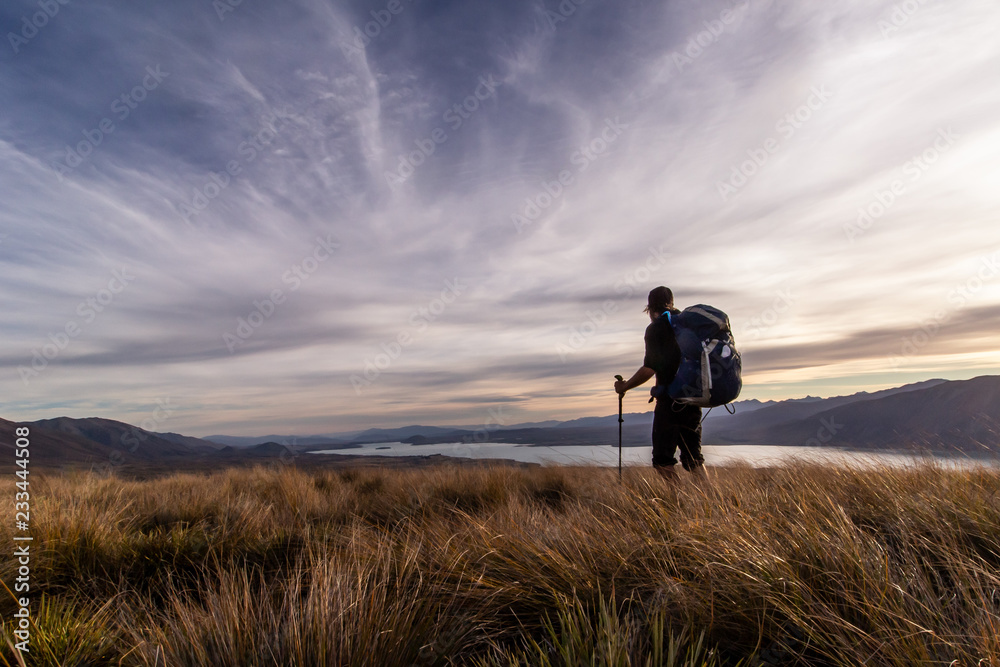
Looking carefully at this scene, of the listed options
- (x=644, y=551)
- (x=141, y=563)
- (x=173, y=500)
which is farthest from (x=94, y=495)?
(x=644, y=551)

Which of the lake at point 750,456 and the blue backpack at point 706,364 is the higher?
the blue backpack at point 706,364

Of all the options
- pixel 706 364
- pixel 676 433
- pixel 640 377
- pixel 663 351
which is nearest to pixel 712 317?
pixel 706 364

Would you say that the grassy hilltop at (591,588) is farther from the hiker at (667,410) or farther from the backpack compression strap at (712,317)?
the backpack compression strap at (712,317)

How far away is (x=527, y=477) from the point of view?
26.7ft

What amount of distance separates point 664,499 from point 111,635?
3.91 meters

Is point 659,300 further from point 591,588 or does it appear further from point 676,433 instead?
point 591,588

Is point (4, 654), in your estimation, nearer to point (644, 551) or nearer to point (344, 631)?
point (344, 631)

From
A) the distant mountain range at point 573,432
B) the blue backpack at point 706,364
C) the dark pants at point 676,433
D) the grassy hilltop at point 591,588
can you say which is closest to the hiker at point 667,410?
the dark pants at point 676,433

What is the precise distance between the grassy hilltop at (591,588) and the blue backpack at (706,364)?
0.91 metres

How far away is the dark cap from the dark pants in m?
1.08

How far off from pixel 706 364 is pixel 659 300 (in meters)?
1.01

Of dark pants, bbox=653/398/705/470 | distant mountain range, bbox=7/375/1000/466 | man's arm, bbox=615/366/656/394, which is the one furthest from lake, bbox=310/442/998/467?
distant mountain range, bbox=7/375/1000/466

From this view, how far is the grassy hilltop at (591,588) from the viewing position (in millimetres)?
1935

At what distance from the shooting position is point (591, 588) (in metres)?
2.53
